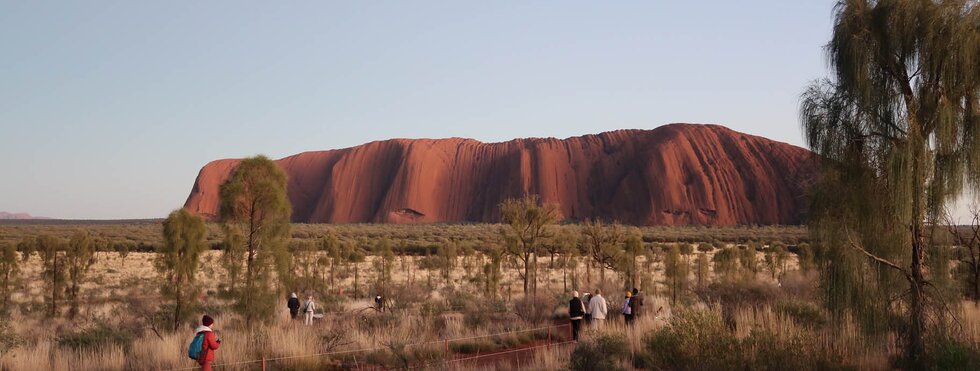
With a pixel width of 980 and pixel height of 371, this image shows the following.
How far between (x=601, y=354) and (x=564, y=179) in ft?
333

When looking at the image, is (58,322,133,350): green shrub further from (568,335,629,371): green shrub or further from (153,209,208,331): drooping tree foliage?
(568,335,629,371): green shrub

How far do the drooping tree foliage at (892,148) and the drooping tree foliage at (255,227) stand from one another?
8.49m

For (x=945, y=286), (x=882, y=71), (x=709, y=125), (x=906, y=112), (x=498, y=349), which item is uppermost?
(x=709, y=125)

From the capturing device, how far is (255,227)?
40.5ft

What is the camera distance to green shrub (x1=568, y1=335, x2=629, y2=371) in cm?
942

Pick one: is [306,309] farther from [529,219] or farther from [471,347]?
[529,219]

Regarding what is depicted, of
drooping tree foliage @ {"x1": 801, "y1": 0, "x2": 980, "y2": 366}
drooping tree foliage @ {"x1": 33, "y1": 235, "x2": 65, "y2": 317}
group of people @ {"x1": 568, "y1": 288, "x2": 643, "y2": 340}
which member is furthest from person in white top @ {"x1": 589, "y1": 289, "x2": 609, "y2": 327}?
drooping tree foliage @ {"x1": 33, "y1": 235, "x2": 65, "y2": 317}

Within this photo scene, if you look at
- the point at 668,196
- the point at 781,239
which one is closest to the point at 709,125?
the point at 668,196

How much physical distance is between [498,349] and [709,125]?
104 meters

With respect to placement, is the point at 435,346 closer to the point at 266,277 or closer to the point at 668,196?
the point at 266,277

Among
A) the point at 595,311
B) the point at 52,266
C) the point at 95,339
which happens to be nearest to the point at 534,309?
the point at 595,311

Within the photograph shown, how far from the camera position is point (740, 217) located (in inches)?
3868

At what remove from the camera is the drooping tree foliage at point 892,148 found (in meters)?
8.17

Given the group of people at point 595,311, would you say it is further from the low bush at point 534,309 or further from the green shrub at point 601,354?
the green shrub at point 601,354
